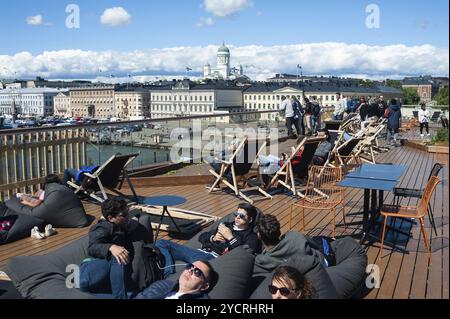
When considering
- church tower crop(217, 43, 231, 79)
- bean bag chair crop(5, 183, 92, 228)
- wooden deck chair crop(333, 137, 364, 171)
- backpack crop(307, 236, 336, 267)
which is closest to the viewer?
backpack crop(307, 236, 336, 267)

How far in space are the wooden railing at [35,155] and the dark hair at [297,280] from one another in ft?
16.7

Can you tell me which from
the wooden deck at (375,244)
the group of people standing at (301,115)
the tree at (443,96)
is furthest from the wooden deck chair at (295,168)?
the group of people standing at (301,115)

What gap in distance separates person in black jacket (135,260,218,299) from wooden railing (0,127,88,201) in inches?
172

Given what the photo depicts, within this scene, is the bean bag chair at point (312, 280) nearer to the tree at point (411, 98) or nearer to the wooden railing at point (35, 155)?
the wooden railing at point (35, 155)

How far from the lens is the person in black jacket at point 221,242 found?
409 cm

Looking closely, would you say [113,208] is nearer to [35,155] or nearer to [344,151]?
[35,155]

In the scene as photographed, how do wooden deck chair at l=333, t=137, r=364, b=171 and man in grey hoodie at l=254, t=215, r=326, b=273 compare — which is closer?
man in grey hoodie at l=254, t=215, r=326, b=273

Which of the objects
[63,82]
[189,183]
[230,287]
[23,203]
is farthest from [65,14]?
[63,82]

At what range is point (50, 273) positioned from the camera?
368 cm

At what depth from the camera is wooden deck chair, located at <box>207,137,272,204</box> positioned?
768cm

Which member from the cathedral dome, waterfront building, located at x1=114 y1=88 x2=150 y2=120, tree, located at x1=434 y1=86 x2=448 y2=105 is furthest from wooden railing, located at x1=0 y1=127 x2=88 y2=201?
the cathedral dome

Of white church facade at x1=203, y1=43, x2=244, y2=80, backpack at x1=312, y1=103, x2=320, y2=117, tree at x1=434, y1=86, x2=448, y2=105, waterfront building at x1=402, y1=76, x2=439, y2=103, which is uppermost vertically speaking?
white church facade at x1=203, y1=43, x2=244, y2=80

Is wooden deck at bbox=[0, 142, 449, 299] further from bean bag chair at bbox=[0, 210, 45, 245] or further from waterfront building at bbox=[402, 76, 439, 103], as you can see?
waterfront building at bbox=[402, 76, 439, 103]
